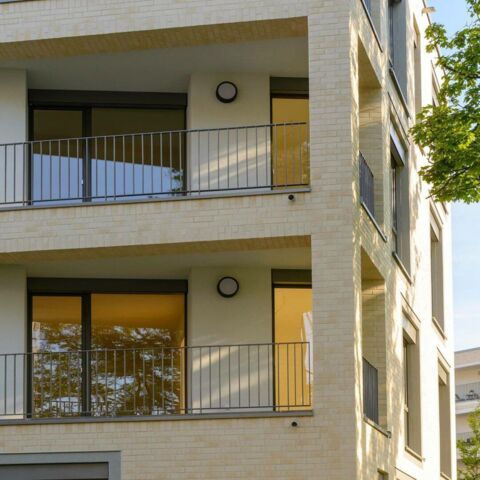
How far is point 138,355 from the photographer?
22.5 metres

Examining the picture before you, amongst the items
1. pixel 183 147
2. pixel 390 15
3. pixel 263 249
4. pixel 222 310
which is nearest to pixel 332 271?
pixel 263 249

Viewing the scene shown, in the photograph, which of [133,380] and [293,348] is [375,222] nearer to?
[293,348]

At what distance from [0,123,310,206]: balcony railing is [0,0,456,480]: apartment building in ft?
Result: 0.13

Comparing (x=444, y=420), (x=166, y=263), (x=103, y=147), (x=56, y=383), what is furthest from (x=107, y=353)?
(x=444, y=420)

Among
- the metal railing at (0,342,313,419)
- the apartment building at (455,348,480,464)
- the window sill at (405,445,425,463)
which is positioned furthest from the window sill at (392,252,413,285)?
the apartment building at (455,348,480,464)

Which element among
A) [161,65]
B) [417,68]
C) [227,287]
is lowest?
[227,287]

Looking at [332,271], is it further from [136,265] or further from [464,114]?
[464,114]

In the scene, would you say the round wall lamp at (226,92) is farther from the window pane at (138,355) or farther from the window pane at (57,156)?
the window pane at (138,355)

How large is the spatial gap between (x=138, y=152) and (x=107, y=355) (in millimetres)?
3365

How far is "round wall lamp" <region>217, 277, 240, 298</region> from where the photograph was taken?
Answer: 22.0 metres

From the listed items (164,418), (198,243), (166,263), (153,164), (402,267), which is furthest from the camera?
(402,267)

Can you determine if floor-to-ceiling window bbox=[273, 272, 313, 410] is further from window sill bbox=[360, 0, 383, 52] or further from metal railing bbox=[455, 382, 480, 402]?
metal railing bbox=[455, 382, 480, 402]

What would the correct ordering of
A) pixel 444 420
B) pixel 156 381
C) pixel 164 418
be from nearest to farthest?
pixel 164 418 < pixel 156 381 < pixel 444 420

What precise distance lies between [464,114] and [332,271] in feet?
20.8
